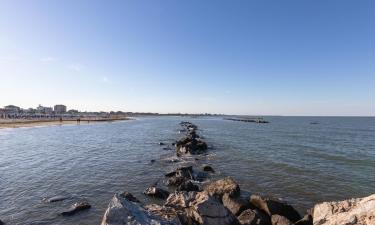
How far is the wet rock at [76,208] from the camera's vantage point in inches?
505

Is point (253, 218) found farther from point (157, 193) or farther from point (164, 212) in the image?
point (157, 193)

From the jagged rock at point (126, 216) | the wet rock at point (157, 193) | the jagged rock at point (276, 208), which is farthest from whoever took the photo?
the wet rock at point (157, 193)

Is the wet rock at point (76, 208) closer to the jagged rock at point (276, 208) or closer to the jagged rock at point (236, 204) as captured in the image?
the jagged rock at point (236, 204)

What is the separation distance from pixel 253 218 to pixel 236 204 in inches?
60.9

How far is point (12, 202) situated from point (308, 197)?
1740 cm

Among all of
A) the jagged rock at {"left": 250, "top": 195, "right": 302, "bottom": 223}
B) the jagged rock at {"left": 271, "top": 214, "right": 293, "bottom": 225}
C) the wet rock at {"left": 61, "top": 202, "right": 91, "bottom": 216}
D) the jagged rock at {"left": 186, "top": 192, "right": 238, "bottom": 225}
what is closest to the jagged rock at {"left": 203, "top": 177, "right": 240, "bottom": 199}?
the jagged rock at {"left": 250, "top": 195, "right": 302, "bottom": 223}

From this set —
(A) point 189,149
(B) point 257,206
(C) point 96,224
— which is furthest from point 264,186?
(A) point 189,149

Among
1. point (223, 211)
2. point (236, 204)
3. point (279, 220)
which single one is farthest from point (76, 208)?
point (279, 220)

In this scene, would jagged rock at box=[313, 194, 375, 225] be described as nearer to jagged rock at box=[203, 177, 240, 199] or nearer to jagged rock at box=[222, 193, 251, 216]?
jagged rock at box=[222, 193, 251, 216]

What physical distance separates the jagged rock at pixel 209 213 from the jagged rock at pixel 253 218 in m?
1.08

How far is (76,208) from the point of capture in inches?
520

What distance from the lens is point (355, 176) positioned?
21.8 metres

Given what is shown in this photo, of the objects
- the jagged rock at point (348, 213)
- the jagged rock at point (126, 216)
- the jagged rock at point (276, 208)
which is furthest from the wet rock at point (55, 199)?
the jagged rock at point (348, 213)

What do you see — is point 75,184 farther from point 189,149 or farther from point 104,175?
point 189,149
